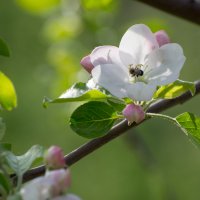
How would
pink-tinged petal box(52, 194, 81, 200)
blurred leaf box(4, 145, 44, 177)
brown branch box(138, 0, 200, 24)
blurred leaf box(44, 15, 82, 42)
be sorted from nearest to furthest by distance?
pink-tinged petal box(52, 194, 81, 200) → blurred leaf box(4, 145, 44, 177) → brown branch box(138, 0, 200, 24) → blurred leaf box(44, 15, 82, 42)

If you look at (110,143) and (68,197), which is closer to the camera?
(68,197)

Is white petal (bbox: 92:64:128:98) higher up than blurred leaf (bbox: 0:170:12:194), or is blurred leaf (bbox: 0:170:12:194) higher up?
white petal (bbox: 92:64:128:98)

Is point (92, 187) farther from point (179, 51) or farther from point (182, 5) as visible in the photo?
point (179, 51)

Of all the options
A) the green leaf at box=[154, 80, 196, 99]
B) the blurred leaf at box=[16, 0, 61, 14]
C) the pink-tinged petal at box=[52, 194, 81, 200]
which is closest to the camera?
the pink-tinged petal at box=[52, 194, 81, 200]

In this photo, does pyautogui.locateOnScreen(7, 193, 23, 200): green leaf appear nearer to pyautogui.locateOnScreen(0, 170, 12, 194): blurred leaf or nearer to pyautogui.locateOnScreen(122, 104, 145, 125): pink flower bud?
pyautogui.locateOnScreen(0, 170, 12, 194): blurred leaf

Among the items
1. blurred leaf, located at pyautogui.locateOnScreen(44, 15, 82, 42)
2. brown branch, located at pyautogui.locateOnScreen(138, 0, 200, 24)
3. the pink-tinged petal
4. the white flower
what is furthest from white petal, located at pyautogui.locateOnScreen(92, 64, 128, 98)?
blurred leaf, located at pyautogui.locateOnScreen(44, 15, 82, 42)

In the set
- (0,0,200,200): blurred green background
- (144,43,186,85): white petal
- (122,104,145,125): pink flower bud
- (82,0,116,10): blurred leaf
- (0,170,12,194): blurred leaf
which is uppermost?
(0,0,200,200): blurred green background

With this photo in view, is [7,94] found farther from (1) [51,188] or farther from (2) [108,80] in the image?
(1) [51,188]

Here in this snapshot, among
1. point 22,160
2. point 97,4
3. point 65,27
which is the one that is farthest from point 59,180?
point 65,27
